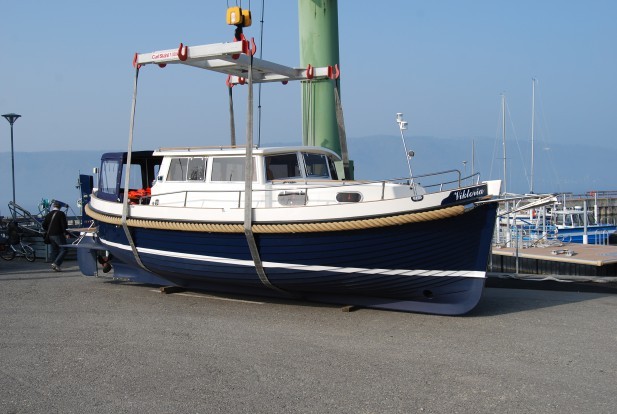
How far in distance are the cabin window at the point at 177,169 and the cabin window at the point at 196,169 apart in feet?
0.36

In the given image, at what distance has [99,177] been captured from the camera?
1285cm

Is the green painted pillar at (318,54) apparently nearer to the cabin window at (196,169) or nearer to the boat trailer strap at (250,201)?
the cabin window at (196,169)

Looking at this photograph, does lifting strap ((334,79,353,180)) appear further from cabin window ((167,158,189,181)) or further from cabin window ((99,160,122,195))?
cabin window ((99,160,122,195))

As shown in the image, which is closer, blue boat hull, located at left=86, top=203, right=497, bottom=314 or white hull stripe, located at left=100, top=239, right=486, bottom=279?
blue boat hull, located at left=86, top=203, right=497, bottom=314

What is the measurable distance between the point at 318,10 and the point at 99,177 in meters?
5.48

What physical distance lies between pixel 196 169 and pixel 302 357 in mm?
4787

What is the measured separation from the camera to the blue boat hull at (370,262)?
873 centimetres

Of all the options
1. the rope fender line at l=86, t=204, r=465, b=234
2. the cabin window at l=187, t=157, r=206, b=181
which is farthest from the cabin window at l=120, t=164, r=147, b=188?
the rope fender line at l=86, t=204, r=465, b=234

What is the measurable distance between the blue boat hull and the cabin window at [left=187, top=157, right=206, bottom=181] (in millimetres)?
1090

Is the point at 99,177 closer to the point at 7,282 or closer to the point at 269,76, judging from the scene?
the point at 7,282

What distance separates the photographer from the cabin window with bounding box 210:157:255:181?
10.5 m

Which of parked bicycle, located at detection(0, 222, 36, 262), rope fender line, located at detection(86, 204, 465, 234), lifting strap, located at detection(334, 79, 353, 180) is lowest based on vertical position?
parked bicycle, located at detection(0, 222, 36, 262)

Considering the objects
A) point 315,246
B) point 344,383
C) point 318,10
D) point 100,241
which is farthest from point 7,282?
point 344,383

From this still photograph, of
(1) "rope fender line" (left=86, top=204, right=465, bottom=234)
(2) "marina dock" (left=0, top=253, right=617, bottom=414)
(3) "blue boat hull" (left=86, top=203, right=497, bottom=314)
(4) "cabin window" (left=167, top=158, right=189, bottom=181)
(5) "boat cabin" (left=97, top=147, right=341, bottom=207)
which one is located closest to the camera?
(2) "marina dock" (left=0, top=253, right=617, bottom=414)
